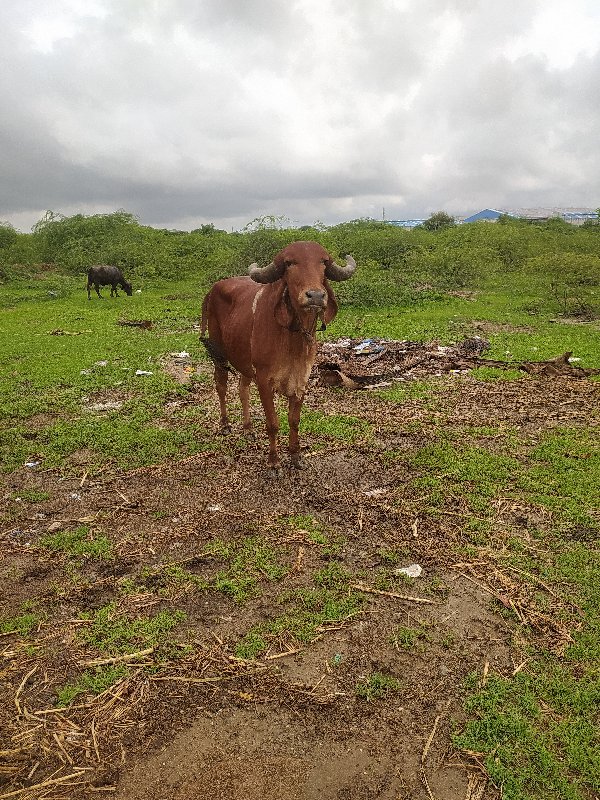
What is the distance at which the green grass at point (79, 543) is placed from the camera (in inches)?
183

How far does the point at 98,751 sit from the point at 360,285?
1686 cm

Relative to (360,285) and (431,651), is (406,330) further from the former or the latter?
(431,651)

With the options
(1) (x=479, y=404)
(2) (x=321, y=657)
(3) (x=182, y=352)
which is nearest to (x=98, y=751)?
(2) (x=321, y=657)

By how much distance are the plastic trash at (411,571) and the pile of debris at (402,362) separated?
16.2 ft

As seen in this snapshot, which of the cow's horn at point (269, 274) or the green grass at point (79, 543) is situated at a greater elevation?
the cow's horn at point (269, 274)

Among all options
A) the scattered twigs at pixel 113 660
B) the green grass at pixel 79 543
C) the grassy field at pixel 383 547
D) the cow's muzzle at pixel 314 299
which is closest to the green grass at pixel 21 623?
the grassy field at pixel 383 547

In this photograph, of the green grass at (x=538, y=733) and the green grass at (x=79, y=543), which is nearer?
the green grass at (x=538, y=733)

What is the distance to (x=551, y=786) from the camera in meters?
2.70

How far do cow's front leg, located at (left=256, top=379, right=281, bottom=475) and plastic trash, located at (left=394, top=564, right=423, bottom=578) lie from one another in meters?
2.03

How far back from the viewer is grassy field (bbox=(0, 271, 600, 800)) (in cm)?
319

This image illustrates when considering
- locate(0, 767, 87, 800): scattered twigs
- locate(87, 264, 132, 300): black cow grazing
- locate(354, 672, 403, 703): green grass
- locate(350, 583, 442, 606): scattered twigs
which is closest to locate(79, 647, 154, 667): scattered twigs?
locate(0, 767, 87, 800): scattered twigs

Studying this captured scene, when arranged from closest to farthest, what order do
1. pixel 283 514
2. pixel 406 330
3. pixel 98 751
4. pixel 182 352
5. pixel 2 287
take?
pixel 98 751 → pixel 283 514 → pixel 182 352 → pixel 406 330 → pixel 2 287

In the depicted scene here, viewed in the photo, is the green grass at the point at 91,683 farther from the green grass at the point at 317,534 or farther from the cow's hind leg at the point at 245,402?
the cow's hind leg at the point at 245,402

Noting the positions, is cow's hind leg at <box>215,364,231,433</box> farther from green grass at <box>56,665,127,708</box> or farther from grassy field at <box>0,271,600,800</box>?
green grass at <box>56,665,127,708</box>
